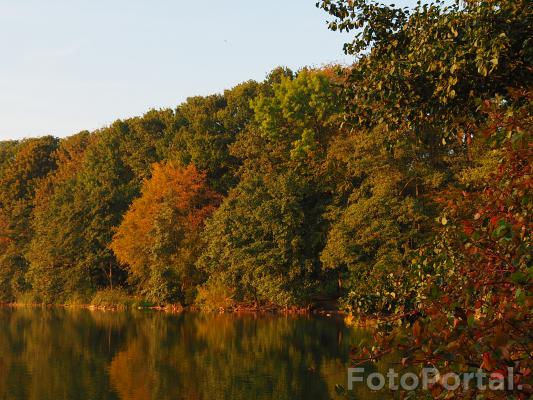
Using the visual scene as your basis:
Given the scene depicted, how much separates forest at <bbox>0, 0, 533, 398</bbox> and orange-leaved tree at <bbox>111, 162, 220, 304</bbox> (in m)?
0.19

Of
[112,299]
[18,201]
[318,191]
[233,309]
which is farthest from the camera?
[18,201]

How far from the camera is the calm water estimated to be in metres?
22.2

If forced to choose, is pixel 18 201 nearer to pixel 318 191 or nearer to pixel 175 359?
pixel 318 191

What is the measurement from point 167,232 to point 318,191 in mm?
14138

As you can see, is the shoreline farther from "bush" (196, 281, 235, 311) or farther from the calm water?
the calm water

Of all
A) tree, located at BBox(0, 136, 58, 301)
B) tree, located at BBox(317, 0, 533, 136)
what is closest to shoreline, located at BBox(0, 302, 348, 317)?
tree, located at BBox(0, 136, 58, 301)

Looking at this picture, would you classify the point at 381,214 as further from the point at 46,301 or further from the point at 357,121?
the point at 46,301

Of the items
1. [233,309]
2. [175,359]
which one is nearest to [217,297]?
[233,309]

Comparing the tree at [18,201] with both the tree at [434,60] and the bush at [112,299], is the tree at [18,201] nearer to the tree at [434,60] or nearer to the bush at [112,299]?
the bush at [112,299]

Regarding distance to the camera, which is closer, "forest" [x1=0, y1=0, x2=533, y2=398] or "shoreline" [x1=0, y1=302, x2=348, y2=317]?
"forest" [x1=0, y1=0, x2=533, y2=398]

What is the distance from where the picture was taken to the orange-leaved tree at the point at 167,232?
58812 mm

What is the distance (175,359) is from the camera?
29469mm

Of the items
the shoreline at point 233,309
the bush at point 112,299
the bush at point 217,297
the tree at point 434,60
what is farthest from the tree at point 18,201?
the tree at point 434,60

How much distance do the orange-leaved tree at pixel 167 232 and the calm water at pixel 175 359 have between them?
10.5 meters
